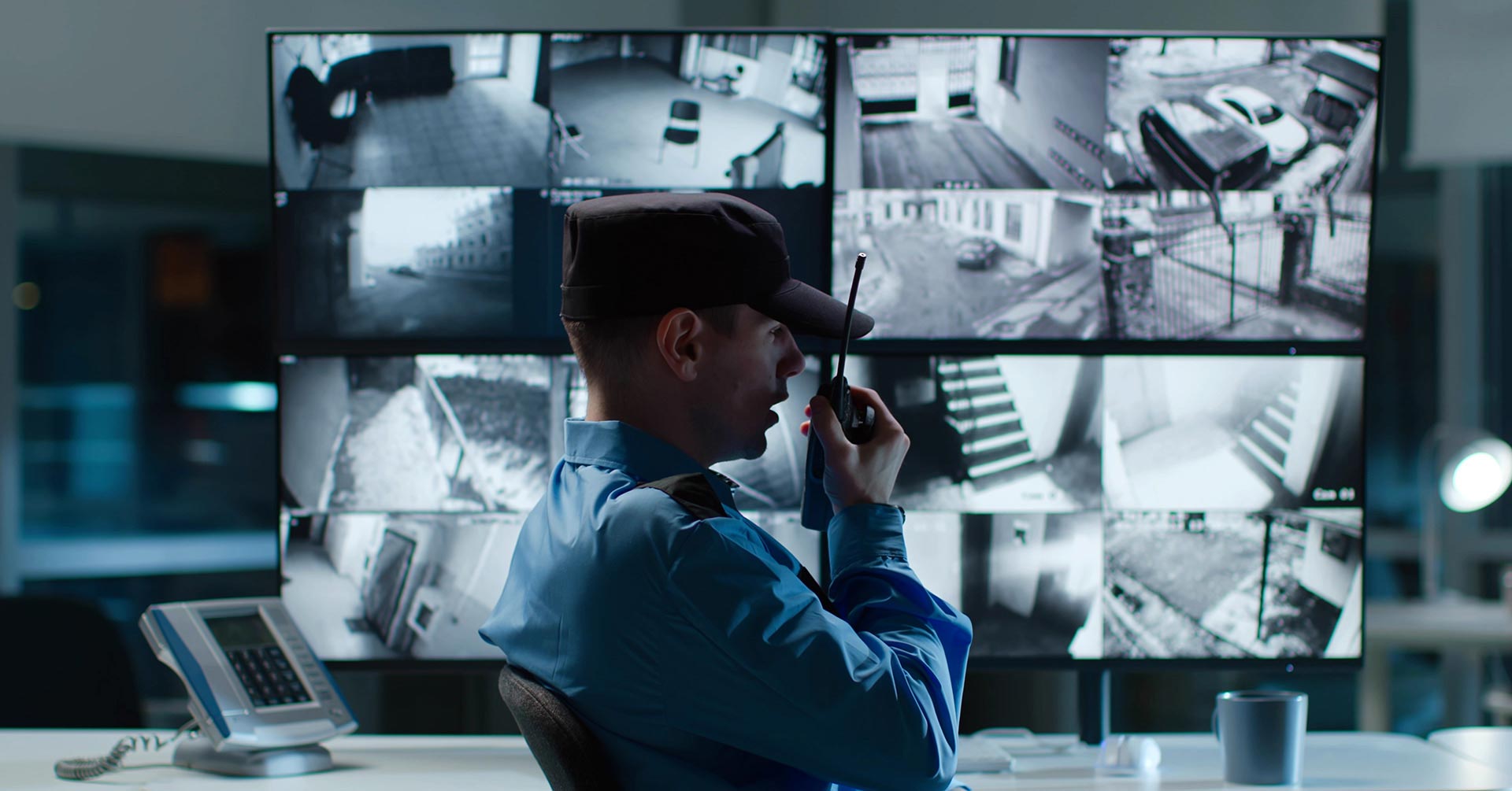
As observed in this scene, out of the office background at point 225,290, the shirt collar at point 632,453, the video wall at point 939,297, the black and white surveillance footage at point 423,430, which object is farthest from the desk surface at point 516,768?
the office background at point 225,290

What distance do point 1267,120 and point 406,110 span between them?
1.33m

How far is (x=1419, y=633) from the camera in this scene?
11.1ft

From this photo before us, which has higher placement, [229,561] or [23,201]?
[23,201]

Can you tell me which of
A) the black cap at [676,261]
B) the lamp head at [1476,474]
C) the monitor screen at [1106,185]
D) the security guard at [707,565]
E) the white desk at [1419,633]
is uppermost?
the monitor screen at [1106,185]

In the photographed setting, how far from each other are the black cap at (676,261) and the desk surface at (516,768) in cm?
86

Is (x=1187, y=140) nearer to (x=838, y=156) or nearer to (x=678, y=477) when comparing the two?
(x=838, y=156)

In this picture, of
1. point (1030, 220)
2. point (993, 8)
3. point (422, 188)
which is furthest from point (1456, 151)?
point (422, 188)

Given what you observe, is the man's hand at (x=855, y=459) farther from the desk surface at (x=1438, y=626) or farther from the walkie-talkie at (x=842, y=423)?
the desk surface at (x=1438, y=626)

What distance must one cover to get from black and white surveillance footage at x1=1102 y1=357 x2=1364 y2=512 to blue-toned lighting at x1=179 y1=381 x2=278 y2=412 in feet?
10.1

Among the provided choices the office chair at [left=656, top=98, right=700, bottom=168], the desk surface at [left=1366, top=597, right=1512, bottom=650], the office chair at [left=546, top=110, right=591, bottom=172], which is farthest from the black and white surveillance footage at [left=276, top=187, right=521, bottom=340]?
the desk surface at [left=1366, top=597, right=1512, bottom=650]

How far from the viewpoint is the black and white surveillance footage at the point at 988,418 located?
1899mm

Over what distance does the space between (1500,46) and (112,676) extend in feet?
14.0

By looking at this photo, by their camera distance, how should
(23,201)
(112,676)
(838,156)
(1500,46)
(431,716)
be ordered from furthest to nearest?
(1500,46) < (23,201) < (431,716) < (112,676) < (838,156)

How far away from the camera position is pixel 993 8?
4.01 metres
